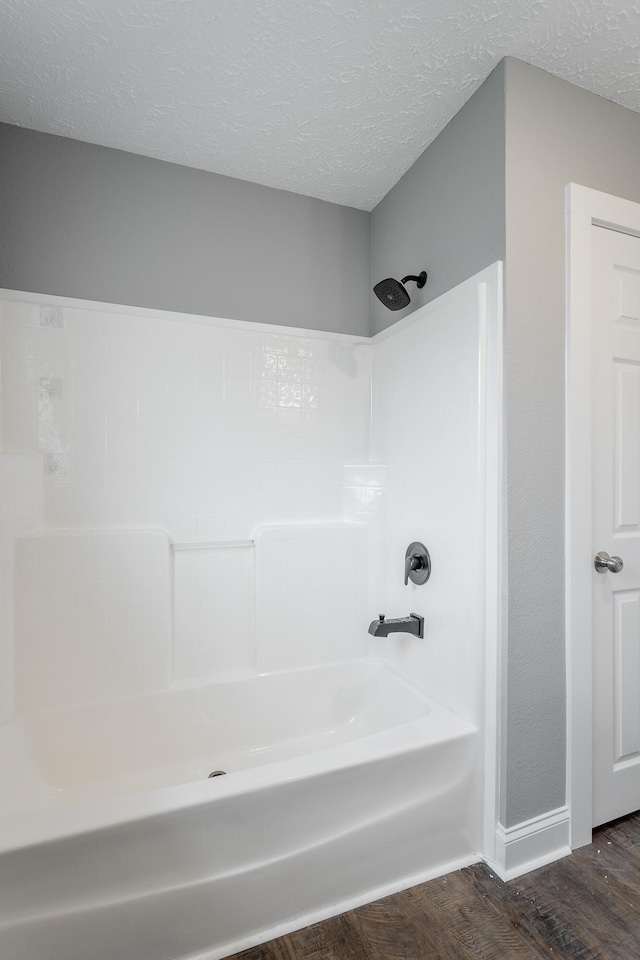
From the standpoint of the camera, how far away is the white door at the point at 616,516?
1670 mm

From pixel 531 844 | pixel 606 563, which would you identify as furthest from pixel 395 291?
pixel 531 844

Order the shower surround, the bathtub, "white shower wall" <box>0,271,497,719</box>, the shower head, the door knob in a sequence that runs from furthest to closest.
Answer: the shower head
"white shower wall" <box>0,271,497,719</box>
the door knob
the shower surround
the bathtub

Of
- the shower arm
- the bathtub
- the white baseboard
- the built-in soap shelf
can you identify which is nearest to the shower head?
the shower arm

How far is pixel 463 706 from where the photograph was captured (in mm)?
1665

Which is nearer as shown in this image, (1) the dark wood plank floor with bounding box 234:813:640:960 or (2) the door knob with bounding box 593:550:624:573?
(1) the dark wood plank floor with bounding box 234:813:640:960

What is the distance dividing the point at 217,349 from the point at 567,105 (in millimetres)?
1483

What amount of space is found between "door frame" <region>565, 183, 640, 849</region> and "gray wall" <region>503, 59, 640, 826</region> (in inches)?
1.0

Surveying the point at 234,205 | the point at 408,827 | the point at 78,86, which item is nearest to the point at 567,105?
the point at 234,205

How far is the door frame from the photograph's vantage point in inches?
63.2

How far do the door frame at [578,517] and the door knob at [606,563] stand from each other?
0.05m

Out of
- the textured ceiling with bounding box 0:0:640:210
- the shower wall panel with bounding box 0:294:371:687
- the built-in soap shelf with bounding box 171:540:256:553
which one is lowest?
the built-in soap shelf with bounding box 171:540:256:553

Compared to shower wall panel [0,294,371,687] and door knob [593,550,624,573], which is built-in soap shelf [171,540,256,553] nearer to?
shower wall panel [0,294,371,687]

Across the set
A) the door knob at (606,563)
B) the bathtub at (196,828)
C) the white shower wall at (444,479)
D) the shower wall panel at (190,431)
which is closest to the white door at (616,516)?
the door knob at (606,563)

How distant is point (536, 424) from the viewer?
5.16 feet
